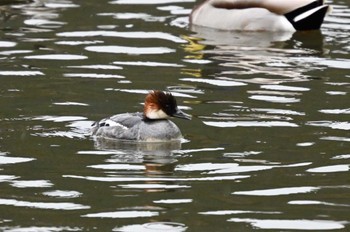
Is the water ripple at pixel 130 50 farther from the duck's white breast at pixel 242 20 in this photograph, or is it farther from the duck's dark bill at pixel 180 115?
the duck's dark bill at pixel 180 115

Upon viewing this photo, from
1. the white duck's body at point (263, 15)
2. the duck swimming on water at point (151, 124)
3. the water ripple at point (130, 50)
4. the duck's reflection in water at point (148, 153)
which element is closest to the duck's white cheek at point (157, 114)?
the duck swimming on water at point (151, 124)

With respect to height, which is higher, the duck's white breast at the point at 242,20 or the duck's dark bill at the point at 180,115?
the duck's dark bill at the point at 180,115

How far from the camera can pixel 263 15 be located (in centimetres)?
1991

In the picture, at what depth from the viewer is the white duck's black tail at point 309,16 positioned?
19578 mm

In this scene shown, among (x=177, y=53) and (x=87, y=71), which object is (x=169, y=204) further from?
(x=177, y=53)

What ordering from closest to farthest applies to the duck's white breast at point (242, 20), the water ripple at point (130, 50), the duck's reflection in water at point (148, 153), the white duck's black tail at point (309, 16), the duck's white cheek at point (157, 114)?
the duck's reflection in water at point (148, 153) < the duck's white cheek at point (157, 114) < the water ripple at point (130, 50) < the white duck's black tail at point (309, 16) < the duck's white breast at point (242, 20)

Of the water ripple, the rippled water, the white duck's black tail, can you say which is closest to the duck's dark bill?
the rippled water

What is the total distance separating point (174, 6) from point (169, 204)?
36.9ft

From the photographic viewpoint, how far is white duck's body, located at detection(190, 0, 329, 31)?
19672 mm

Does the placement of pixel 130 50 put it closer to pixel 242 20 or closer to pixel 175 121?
pixel 242 20

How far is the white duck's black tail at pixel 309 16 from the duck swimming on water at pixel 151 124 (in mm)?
6852

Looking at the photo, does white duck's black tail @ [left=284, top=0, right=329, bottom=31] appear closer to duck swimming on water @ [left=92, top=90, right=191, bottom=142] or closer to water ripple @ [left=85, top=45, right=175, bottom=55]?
water ripple @ [left=85, top=45, right=175, bottom=55]

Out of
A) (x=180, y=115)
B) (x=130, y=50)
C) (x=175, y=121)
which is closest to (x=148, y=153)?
(x=180, y=115)

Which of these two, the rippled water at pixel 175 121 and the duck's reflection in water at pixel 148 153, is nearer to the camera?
the rippled water at pixel 175 121
